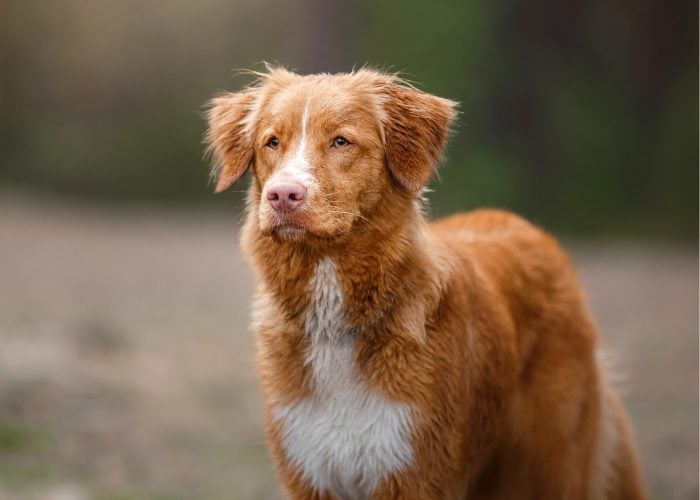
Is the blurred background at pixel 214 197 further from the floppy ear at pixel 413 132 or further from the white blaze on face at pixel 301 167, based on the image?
the white blaze on face at pixel 301 167

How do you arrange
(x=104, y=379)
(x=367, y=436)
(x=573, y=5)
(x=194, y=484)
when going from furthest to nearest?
(x=573, y=5), (x=104, y=379), (x=194, y=484), (x=367, y=436)

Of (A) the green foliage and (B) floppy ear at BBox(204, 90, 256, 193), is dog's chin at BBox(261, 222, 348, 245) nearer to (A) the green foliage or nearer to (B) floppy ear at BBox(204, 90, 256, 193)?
(B) floppy ear at BBox(204, 90, 256, 193)

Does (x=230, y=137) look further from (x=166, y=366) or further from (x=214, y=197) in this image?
(x=214, y=197)

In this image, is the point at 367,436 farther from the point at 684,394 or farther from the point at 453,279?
the point at 684,394

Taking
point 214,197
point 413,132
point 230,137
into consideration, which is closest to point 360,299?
point 413,132

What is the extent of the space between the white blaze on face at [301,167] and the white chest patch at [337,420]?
1.38ft

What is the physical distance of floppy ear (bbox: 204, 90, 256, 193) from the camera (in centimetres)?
510

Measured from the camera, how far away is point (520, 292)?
18.6 feet

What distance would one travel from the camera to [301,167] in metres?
4.56

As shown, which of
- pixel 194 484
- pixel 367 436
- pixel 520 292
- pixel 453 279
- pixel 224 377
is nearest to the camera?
pixel 367 436

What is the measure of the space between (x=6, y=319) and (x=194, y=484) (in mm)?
4268

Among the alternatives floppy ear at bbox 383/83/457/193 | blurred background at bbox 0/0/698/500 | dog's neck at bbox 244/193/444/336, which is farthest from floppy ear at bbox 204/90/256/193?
blurred background at bbox 0/0/698/500

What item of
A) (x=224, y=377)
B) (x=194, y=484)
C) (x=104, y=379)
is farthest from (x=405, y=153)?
(x=224, y=377)

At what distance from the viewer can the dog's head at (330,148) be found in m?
4.53
